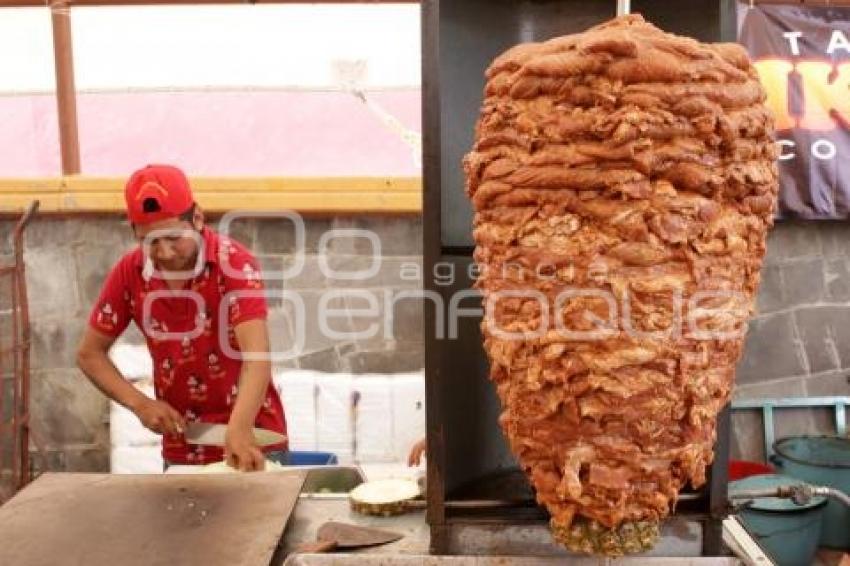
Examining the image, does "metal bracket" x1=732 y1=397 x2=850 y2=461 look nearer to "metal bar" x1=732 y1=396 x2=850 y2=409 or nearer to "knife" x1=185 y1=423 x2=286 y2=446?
"metal bar" x1=732 y1=396 x2=850 y2=409

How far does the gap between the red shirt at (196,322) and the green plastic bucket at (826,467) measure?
293 centimetres

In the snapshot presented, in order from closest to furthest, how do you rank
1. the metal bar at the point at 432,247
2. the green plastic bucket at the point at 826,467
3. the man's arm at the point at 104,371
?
the metal bar at the point at 432,247, the man's arm at the point at 104,371, the green plastic bucket at the point at 826,467

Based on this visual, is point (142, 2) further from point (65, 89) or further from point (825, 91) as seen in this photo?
point (825, 91)

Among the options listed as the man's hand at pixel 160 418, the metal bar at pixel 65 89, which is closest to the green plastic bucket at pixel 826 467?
the man's hand at pixel 160 418

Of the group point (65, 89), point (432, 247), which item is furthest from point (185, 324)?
point (65, 89)

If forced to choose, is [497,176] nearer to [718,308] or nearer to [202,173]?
[718,308]

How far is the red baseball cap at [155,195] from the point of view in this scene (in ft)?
9.59

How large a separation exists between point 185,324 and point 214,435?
1.53 ft

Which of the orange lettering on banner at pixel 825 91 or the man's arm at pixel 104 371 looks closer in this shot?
the man's arm at pixel 104 371

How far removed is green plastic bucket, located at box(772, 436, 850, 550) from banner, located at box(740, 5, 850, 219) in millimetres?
1492

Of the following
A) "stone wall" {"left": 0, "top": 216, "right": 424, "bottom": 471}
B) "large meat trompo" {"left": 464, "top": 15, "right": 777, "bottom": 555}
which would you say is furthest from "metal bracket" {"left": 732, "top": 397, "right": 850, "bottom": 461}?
"large meat trompo" {"left": 464, "top": 15, "right": 777, "bottom": 555}

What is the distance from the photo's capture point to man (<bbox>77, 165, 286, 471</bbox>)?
3014 millimetres

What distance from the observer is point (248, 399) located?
305 centimetres

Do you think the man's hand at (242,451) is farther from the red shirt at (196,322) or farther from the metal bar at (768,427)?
the metal bar at (768,427)
